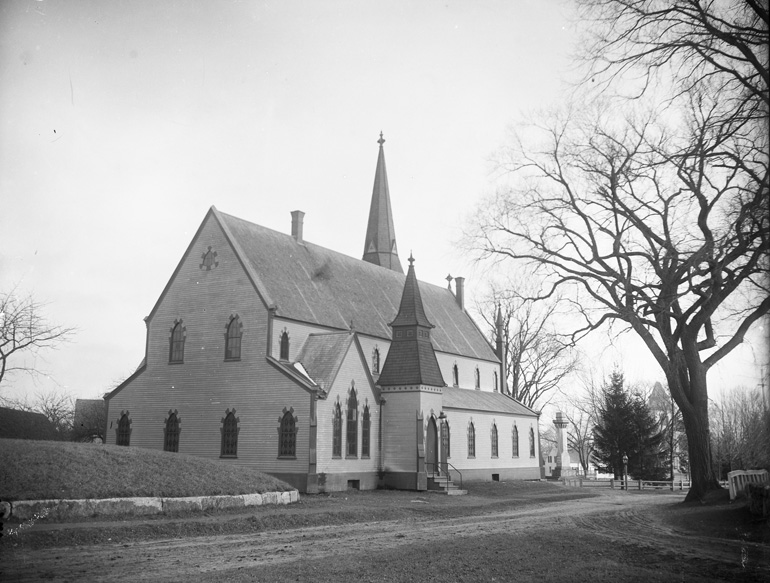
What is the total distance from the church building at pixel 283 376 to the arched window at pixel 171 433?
7 centimetres

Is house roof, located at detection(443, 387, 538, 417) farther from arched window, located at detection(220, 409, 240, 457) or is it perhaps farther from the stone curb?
the stone curb

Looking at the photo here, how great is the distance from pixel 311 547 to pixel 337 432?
18.1m

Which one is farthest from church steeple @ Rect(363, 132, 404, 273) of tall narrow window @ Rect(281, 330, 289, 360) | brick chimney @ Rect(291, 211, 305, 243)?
tall narrow window @ Rect(281, 330, 289, 360)

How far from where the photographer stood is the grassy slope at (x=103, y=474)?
16922 mm

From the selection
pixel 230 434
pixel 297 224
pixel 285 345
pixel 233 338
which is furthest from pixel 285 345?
pixel 297 224

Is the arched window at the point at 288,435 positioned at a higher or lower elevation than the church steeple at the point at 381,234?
lower

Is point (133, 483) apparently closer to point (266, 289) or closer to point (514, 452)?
point (266, 289)

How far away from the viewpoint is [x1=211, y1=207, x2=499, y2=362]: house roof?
3581 cm

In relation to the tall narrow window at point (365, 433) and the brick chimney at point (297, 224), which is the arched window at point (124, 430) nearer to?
the tall narrow window at point (365, 433)

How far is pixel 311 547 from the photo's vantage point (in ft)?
48.5

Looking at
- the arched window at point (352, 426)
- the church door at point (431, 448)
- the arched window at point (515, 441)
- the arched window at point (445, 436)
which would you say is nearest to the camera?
the arched window at point (352, 426)

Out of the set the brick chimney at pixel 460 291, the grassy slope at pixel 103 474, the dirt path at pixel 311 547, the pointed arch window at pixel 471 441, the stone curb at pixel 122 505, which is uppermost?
the brick chimney at pixel 460 291

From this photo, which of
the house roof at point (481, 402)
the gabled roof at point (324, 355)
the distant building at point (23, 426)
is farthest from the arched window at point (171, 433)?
the house roof at point (481, 402)

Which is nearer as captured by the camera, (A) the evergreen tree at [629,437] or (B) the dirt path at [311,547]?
(B) the dirt path at [311,547]
